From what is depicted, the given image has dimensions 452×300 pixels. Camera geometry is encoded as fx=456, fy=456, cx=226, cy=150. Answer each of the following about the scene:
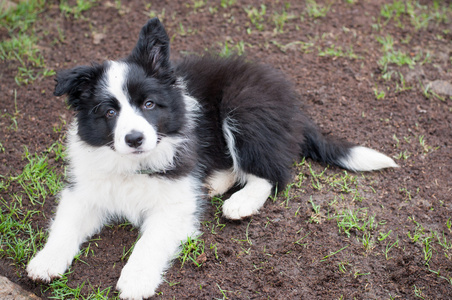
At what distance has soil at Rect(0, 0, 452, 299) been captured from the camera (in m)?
3.12

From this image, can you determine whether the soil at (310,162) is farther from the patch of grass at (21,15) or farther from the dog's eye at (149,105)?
the dog's eye at (149,105)

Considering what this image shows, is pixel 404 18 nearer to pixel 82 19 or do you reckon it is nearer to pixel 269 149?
pixel 269 149

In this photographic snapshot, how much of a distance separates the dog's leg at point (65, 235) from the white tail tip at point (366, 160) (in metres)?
2.13

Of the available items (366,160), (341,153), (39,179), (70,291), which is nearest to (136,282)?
(70,291)

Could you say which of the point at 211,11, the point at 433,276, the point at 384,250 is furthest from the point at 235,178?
the point at 211,11

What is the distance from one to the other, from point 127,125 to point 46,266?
44.0 inches

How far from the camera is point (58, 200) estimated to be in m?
3.69

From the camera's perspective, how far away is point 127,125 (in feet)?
9.43

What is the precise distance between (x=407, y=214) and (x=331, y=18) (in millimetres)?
3012

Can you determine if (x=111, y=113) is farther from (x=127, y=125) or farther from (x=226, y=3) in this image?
(x=226, y=3)

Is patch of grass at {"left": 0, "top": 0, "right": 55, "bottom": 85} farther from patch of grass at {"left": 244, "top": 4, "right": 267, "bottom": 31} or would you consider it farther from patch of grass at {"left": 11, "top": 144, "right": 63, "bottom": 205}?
patch of grass at {"left": 244, "top": 4, "right": 267, "bottom": 31}

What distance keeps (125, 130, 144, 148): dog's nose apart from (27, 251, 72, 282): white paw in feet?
3.22

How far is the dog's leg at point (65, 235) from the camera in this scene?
10.0 ft

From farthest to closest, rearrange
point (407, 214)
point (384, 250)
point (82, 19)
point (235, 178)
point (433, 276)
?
point (82, 19)
point (235, 178)
point (407, 214)
point (384, 250)
point (433, 276)
